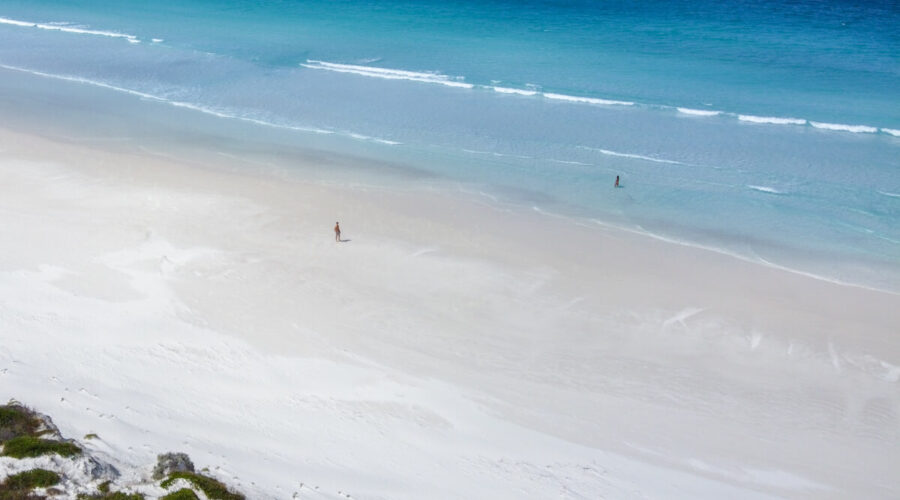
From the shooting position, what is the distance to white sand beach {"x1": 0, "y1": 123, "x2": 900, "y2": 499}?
16406 mm

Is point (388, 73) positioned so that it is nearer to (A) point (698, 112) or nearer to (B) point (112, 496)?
(A) point (698, 112)

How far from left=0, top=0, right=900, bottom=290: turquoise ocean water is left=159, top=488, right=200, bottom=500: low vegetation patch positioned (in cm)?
2062

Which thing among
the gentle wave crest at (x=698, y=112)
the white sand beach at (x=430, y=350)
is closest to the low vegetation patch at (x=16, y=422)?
the white sand beach at (x=430, y=350)

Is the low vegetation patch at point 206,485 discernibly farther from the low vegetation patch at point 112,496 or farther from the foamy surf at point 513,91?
the foamy surf at point 513,91

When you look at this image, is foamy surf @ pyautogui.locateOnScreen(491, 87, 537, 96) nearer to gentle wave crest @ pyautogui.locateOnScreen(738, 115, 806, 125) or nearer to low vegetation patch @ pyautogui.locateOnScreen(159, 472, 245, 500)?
gentle wave crest @ pyautogui.locateOnScreen(738, 115, 806, 125)

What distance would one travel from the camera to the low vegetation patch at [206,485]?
42.0 feet

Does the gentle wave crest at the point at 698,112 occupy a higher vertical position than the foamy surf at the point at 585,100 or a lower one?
lower

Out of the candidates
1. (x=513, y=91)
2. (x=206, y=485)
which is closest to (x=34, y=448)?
(x=206, y=485)

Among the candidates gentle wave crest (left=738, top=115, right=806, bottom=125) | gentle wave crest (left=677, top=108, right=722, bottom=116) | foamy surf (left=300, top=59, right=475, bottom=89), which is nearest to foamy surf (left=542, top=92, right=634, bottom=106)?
gentle wave crest (left=677, top=108, right=722, bottom=116)

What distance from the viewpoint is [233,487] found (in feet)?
45.4

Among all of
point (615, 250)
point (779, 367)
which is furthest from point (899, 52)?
point (779, 367)

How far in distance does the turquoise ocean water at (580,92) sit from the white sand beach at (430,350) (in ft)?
14.1

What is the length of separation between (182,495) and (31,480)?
241 cm

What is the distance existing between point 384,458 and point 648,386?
7640 mm
